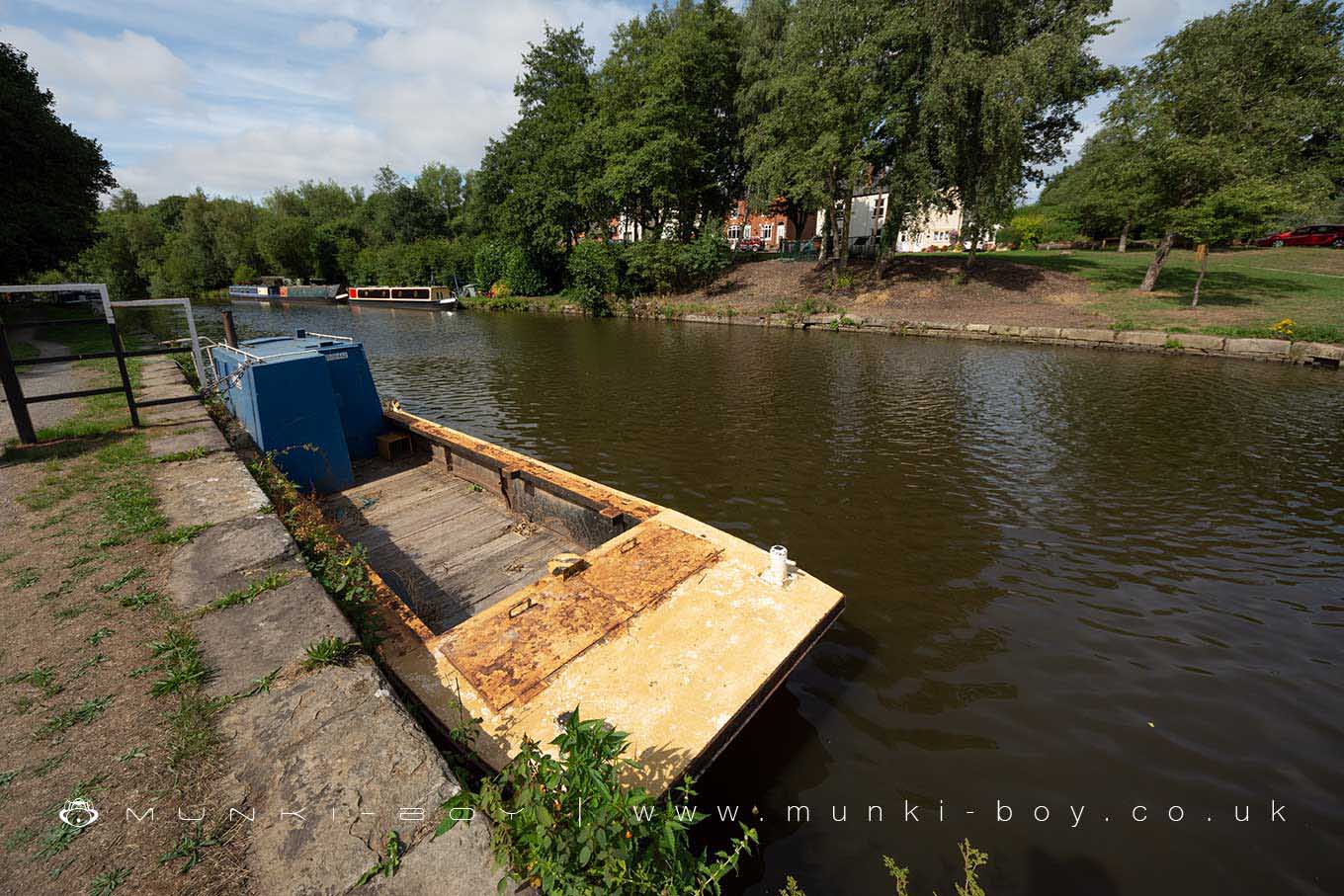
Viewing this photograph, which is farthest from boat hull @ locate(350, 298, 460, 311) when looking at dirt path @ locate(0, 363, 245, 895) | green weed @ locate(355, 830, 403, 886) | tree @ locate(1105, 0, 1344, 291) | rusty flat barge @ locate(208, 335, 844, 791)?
green weed @ locate(355, 830, 403, 886)

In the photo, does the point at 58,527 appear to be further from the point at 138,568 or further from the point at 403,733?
the point at 403,733

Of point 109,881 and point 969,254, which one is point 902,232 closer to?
point 969,254

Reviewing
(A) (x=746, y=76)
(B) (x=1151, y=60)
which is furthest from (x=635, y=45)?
(B) (x=1151, y=60)

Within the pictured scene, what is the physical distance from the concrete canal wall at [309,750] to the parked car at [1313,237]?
5972cm

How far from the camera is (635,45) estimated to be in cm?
3838

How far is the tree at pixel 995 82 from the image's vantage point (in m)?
23.8

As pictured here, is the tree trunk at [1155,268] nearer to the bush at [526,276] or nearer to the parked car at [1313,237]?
the parked car at [1313,237]

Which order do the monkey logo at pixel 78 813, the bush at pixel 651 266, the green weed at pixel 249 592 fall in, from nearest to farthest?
the monkey logo at pixel 78 813 < the green weed at pixel 249 592 < the bush at pixel 651 266

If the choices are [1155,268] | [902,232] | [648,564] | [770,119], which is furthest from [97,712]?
[902,232]

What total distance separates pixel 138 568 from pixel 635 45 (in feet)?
151

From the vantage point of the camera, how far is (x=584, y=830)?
1.99m

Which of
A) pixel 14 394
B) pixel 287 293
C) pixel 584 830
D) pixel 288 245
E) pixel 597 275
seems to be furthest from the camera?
pixel 288 245

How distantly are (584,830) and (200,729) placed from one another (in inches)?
88.1

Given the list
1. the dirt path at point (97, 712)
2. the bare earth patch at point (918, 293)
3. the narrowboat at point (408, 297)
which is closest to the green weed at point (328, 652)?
the dirt path at point (97, 712)
